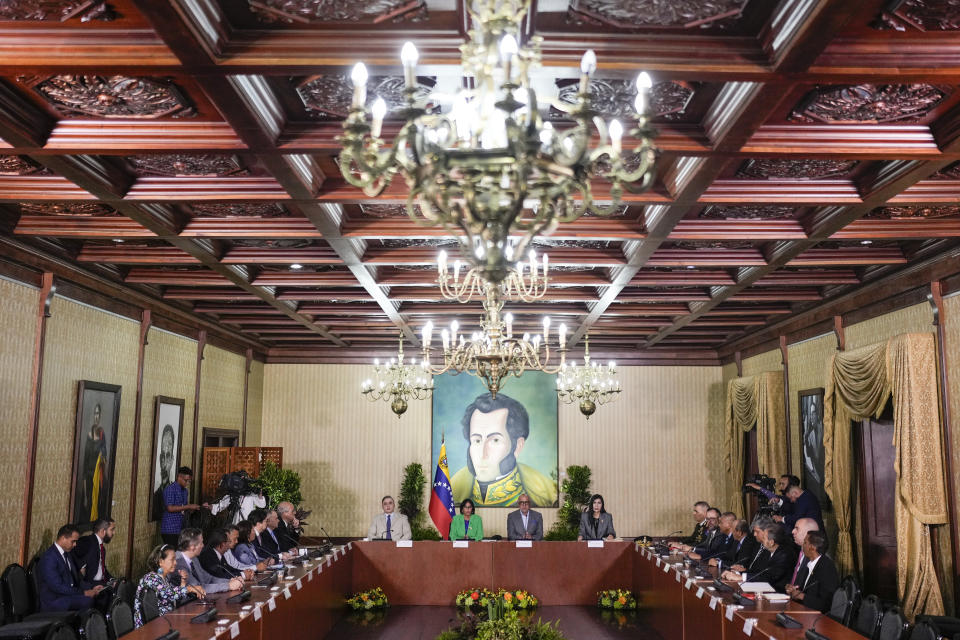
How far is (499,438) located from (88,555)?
8512 millimetres

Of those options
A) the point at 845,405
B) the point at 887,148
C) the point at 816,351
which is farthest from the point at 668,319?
the point at 887,148

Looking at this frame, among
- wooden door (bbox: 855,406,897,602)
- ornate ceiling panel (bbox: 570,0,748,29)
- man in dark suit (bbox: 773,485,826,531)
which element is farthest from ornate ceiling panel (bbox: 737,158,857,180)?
man in dark suit (bbox: 773,485,826,531)

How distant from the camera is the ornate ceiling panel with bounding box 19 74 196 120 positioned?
3.94m

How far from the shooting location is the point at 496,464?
14953 mm

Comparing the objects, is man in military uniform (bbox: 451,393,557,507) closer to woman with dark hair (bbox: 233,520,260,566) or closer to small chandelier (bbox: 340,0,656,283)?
woman with dark hair (bbox: 233,520,260,566)

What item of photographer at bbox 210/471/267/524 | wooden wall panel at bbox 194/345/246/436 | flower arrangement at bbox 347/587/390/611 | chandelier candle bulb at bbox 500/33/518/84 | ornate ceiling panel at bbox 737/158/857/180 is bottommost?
flower arrangement at bbox 347/587/390/611

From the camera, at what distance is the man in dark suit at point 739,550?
8242mm

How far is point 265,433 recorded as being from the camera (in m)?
15.2

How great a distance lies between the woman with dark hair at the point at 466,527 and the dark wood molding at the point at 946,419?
5.71 m

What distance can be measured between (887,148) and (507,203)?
2.87 metres

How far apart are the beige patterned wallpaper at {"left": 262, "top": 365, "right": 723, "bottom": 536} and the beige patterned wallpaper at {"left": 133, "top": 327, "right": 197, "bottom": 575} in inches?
157

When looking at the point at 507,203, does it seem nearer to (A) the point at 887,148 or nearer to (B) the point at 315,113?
(B) the point at 315,113

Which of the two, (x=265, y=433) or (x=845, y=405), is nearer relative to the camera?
(x=845, y=405)

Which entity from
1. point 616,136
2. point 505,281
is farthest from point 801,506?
point 616,136
